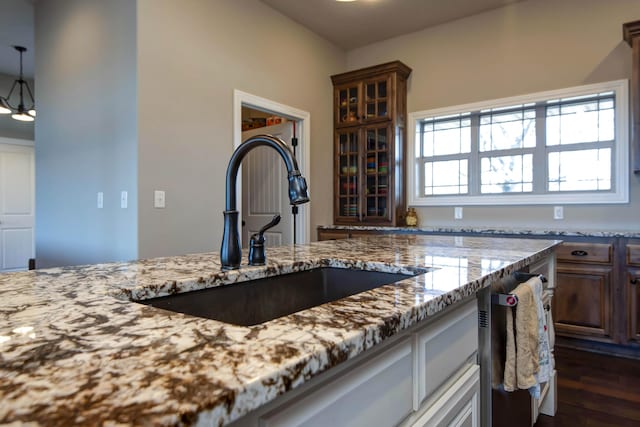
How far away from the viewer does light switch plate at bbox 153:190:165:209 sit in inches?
108

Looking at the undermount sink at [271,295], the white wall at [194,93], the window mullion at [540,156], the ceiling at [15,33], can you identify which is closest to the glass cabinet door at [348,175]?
the white wall at [194,93]

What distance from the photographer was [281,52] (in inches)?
153

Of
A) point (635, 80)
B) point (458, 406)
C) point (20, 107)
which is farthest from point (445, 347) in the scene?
point (20, 107)

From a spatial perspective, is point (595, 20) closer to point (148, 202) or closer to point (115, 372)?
point (148, 202)

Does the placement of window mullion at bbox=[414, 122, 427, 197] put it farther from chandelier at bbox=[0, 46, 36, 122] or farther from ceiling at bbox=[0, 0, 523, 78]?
chandelier at bbox=[0, 46, 36, 122]

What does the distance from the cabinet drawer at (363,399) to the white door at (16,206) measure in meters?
7.14

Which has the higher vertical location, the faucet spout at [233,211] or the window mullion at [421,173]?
the window mullion at [421,173]

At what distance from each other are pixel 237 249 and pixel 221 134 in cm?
232

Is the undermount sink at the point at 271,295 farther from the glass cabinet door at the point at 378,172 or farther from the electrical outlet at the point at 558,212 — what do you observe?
the electrical outlet at the point at 558,212

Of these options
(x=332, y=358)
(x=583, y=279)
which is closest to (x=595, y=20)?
(x=583, y=279)

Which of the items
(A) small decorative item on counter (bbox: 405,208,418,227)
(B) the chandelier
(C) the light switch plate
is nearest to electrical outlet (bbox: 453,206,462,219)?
(A) small decorative item on counter (bbox: 405,208,418,227)

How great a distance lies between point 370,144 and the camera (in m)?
4.29

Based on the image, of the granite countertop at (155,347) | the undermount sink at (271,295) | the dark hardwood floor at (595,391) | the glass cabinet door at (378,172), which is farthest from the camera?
the glass cabinet door at (378,172)

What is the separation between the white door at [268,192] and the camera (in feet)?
13.8
